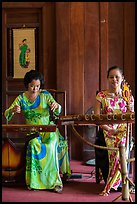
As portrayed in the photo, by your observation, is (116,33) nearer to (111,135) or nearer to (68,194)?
(111,135)

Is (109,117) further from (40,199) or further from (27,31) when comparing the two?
(27,31)

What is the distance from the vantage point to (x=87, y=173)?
4203mm

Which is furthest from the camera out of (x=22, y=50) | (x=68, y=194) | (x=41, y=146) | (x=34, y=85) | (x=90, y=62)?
(x=22, y=50)

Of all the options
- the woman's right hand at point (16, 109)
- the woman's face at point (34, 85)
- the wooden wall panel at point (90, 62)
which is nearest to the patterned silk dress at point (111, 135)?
the woman's face at point (34, 85)

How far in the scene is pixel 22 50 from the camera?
5.15 m

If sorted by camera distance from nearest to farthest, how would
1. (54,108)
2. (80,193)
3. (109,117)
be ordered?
(109,117), (80,193), (54,108)

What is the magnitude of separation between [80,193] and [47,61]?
87.8 inches

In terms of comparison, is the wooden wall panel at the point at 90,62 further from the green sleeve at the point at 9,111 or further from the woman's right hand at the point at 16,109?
the woman's right hand at the point at 16,109

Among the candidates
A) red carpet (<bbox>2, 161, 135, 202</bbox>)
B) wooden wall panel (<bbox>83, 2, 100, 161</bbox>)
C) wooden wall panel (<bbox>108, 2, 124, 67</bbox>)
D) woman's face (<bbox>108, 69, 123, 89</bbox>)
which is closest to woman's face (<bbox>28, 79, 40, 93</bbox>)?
woman's face (<bbox>108, 69, 123, 89</bbox>)

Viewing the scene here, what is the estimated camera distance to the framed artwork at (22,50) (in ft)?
16.9

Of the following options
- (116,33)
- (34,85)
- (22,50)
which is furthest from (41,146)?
(116,33)

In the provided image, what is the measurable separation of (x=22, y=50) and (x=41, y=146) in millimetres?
2042

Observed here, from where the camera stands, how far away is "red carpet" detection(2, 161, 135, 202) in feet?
10.3

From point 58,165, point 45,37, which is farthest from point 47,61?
Result: point 58,165
